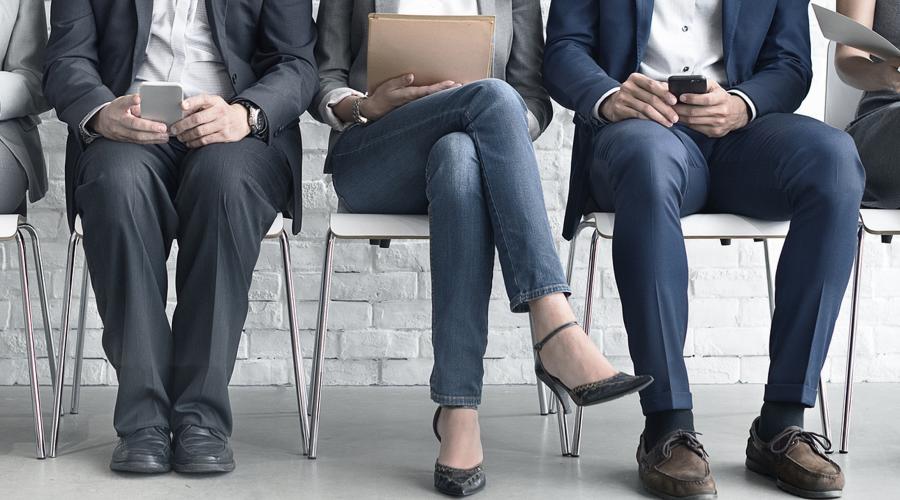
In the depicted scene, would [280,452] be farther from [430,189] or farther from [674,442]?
[674,442]

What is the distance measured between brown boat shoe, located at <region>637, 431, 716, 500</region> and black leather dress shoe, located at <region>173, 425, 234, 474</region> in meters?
0.71

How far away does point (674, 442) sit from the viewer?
1.61 m

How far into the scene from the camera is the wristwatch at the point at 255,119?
1.88m

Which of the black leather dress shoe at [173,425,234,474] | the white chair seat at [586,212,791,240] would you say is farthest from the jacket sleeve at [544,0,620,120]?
the black leather dress shoe at [173,425,234,474]

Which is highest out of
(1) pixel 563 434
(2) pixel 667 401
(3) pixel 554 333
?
(3) pixel 554 333

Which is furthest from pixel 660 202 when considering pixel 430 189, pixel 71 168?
pixel 71 168

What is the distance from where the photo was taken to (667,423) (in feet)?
5.33

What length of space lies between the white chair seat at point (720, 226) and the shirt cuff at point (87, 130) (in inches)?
36.4

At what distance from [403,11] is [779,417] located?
1073 mm

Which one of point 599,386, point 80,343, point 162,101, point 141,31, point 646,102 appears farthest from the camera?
point 80,343

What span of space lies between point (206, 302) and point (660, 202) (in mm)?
791

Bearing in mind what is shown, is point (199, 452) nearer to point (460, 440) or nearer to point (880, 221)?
point (460, 440)

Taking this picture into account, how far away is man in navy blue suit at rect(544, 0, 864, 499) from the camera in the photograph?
5.35 ft

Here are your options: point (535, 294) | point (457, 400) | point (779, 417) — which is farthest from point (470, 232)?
point (779, 417)
